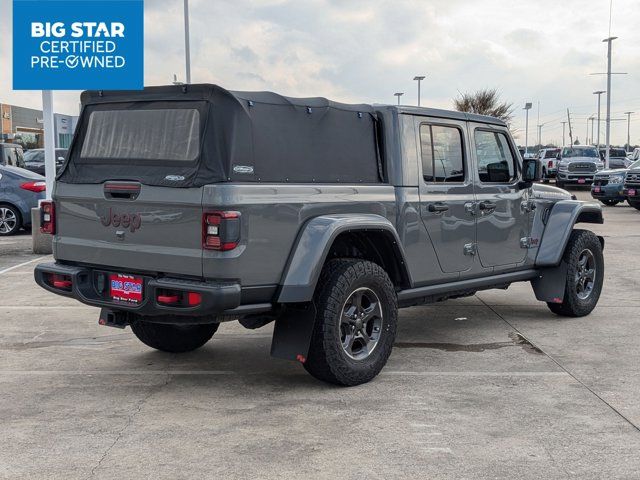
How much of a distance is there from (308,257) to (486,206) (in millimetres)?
2333

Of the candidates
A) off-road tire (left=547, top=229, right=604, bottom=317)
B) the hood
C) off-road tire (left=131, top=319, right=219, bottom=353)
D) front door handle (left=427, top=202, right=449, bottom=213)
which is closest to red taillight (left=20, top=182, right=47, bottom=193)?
off-road tire (left=131, top=319, right=219, bottom=353)

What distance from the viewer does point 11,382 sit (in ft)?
19.5

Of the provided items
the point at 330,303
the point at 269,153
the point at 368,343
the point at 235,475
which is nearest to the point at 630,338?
the point at 368,343

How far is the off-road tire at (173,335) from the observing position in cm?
669

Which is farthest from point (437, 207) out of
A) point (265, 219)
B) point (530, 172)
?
point (265, 219)

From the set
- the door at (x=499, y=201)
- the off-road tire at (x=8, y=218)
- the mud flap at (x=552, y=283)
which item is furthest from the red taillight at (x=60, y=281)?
the off-road tire at (x=8, y=218)

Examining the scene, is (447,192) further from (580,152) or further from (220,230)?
(580,152)

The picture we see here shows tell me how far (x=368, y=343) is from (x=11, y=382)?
8.28 ft

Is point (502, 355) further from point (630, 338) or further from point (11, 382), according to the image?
point (11, 382)

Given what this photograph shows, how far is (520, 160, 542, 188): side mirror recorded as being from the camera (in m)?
7.61

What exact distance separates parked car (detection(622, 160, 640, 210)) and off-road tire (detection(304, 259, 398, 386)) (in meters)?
18.6

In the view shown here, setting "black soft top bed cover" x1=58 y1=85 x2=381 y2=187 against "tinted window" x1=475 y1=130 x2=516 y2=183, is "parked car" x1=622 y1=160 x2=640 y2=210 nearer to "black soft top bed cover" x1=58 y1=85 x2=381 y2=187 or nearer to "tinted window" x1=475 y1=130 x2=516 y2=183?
"tinted window" x1=475 y1=130 x2=516 y2=183

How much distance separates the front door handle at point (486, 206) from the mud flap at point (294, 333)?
2209 millimetres

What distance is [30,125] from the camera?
74.4 meters
